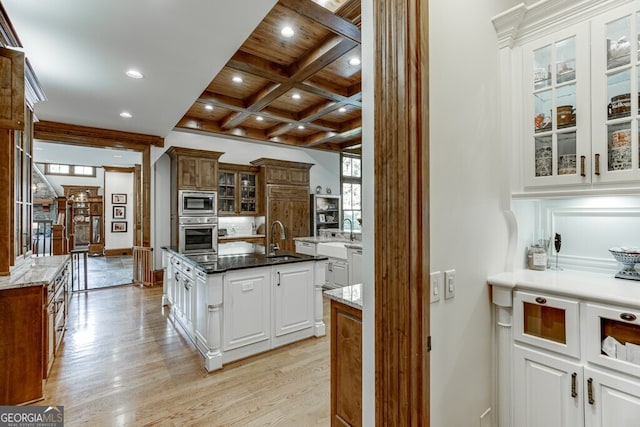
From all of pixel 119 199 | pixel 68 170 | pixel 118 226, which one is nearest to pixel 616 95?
pixel 119 199

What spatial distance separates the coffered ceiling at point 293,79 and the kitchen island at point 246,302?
2.40 m

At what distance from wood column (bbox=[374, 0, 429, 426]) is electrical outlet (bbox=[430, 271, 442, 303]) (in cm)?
11

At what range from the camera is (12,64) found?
2.36 metres

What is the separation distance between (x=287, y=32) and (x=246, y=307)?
288 centimetres

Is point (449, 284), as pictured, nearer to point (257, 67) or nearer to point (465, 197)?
point (465, 197)

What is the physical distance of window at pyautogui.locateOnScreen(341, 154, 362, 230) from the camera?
9.15m

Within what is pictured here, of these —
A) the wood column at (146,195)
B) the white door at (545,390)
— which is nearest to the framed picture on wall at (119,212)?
the wood column at (146,195)

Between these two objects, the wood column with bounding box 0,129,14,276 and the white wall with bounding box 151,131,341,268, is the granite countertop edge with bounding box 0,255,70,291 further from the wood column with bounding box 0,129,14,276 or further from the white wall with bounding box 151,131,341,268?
the white wall with bounding box 151,131,341,268

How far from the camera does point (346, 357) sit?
5.48ft

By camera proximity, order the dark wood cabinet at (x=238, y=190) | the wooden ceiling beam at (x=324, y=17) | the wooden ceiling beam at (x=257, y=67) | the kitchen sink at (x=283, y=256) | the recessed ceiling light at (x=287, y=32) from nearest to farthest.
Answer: the wooden ceiling beam at (x=324, y=17), the recessed ceiling light at (x=287, y=32), the kitchen sink at (x=283, y=256), the wooden ceiling beam at (x=257, y=67), the dark wood cabinet at (x=238, y=190)

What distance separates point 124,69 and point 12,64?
1.00 meters

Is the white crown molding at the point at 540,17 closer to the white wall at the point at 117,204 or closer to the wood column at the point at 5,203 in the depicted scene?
the wood column at the point at 5,203

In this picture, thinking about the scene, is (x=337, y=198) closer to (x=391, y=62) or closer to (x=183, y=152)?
(x=183, y=152)

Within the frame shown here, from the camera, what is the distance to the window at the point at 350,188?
9148 millimetres
